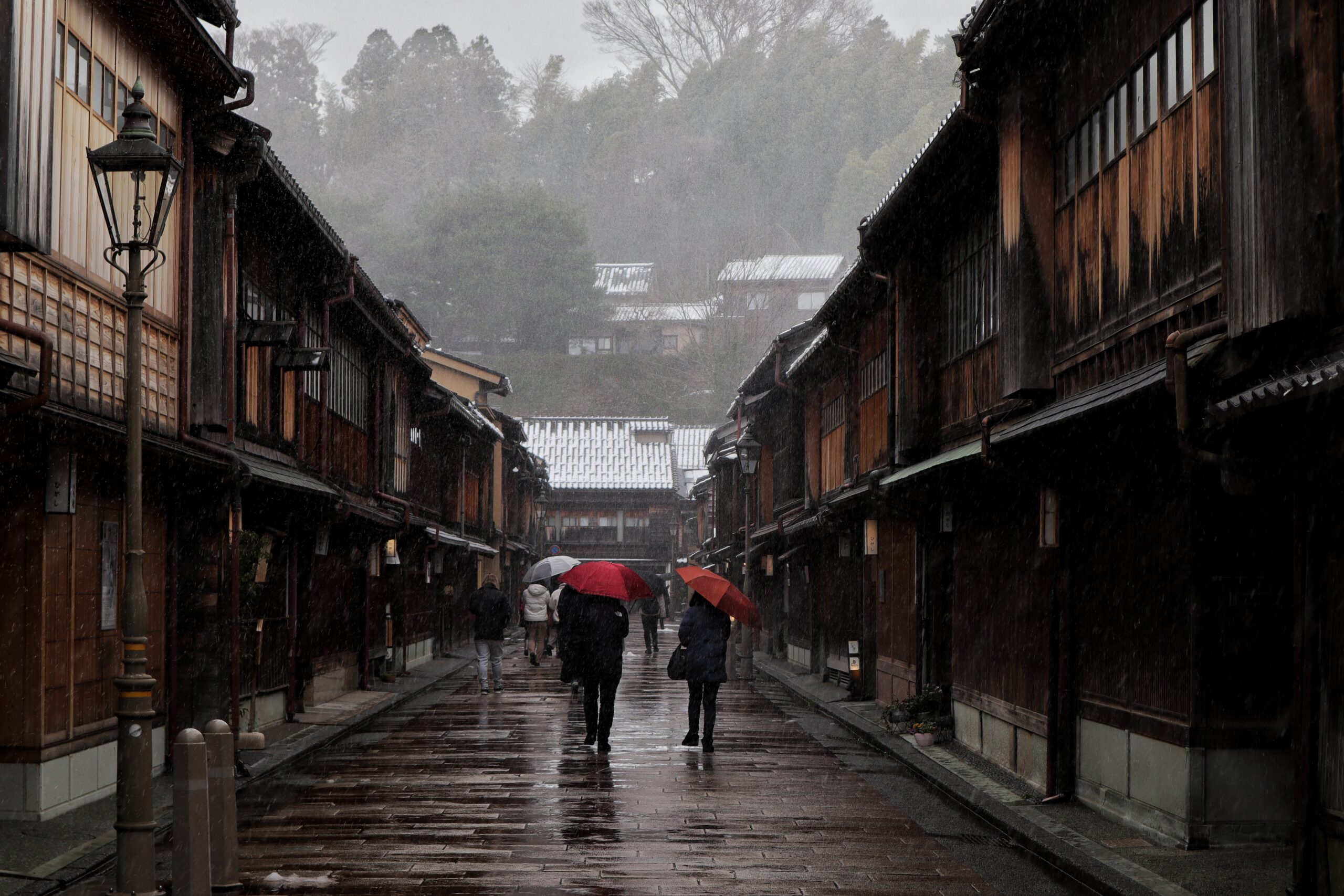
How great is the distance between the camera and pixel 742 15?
88.8 m

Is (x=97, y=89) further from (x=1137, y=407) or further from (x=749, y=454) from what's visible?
(x=749, y=454)

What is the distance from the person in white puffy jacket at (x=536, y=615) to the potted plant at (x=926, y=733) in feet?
46.3

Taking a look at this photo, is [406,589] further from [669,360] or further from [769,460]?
[669,360]

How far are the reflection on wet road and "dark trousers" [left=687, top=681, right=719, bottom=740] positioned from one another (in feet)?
1.14

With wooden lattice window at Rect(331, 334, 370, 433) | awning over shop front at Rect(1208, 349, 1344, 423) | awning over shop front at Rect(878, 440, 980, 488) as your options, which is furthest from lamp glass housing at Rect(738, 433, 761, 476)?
awning over shop front at Rect(1208, 349, 1344, 423)

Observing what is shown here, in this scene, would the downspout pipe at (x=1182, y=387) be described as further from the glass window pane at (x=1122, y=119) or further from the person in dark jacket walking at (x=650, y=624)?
the person in dark jacket walking at (x=650, y=624)

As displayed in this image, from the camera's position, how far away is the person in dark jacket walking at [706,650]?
16.0m

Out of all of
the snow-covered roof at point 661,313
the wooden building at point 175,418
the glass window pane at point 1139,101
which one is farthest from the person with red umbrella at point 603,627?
the snow-covered roof at point 661,313

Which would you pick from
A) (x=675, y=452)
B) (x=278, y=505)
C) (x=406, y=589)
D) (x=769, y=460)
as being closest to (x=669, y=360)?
(x=675, y=452)

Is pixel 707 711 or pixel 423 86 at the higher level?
pixel 423 86

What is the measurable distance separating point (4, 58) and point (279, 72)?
9531 cm

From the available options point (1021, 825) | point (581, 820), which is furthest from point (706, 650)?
point (1021, 825)

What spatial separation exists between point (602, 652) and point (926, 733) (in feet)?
12.9

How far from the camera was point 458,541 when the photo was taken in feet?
109
